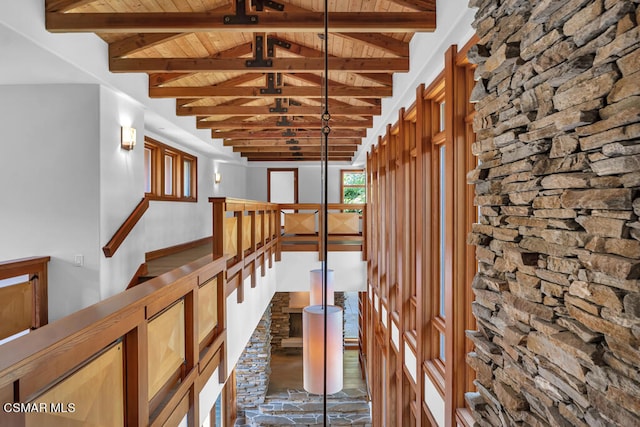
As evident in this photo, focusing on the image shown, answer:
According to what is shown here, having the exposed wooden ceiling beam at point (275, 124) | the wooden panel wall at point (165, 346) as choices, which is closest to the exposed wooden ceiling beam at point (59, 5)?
the wooden panel wall at point (165, 346)

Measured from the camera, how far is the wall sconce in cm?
425

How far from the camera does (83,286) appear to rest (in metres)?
3.73

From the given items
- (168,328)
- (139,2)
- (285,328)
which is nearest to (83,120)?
(139,2)

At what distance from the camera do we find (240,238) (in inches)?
176

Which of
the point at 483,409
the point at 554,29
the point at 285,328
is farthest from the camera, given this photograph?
the point at 285,328

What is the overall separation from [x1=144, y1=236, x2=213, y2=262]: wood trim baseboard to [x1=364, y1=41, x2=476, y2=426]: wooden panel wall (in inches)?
143

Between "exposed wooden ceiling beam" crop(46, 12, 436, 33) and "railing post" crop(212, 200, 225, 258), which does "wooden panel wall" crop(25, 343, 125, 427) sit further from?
"exposed wooden ceiling beam" crop(46, 12, 436, 33)

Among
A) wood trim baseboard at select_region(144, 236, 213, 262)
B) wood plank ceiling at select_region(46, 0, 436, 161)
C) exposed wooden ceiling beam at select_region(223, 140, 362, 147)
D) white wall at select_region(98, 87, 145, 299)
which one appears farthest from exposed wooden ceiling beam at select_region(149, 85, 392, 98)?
exposed wooden ceiling beam at select_region(223, 140, 362, 147)

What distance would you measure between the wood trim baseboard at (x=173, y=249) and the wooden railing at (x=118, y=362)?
340 cm

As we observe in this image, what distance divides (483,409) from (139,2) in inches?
157

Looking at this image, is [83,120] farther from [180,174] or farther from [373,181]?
[373,181]

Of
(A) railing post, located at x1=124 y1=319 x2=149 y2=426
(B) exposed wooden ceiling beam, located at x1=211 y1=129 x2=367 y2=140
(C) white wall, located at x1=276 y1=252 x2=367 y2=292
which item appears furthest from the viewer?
(C) white wall, located at x1=276 y1=252 x2=367 y2=292

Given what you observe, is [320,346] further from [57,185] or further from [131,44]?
[131,44]

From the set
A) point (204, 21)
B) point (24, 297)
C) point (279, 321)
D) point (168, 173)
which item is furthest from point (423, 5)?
point (279, 321)
